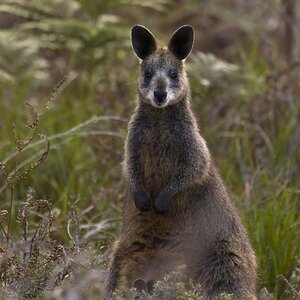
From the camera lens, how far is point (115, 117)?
7035 mm

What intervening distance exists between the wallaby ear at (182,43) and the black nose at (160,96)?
0.44 metres

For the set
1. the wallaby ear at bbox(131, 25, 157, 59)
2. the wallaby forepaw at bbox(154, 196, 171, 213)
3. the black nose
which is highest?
the wallaby ear at bbox(131, 25, 157, 59)

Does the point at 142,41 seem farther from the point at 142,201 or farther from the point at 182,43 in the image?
the point at 142,201

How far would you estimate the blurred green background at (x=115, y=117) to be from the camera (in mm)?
6504

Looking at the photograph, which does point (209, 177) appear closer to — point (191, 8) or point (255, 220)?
point (255, 220)

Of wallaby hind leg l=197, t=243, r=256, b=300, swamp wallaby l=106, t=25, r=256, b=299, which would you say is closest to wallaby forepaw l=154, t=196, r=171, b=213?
swamp wallaby l=106, t=25, r=256, b=299

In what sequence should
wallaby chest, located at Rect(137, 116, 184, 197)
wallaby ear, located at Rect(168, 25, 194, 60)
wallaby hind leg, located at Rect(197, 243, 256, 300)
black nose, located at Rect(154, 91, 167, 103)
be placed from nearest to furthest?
1. wallaby hind leg, located at Rect(197, 243, 256, 300)
2. black nose, located at Rect(154, 91, 167, 103)
3. wallaby chest, located at Rect(137, 116, 184, 197)
4. wallaby ear, located at Rect(168, 25, 194, 60)

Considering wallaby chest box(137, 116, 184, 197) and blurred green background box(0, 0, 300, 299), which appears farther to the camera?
blurred green background box(0, 0, 300, 299)

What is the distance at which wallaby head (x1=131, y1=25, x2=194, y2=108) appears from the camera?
5.46m

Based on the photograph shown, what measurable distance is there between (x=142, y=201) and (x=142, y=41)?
1073 mm

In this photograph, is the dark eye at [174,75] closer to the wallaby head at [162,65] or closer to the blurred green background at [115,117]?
the wallaby head at [162,65]

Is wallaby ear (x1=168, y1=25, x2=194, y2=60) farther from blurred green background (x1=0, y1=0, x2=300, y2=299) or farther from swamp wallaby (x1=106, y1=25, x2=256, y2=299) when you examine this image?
blurred green background (x1=0, y1=0, x2=300, y2=299)

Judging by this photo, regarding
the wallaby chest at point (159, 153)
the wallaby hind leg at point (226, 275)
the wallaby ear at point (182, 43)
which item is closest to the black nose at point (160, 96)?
the wallaby chest at point (159, 153)

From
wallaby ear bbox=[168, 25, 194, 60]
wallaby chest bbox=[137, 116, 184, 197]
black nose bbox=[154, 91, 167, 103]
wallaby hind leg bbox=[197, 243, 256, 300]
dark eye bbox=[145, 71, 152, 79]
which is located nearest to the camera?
wallaby hind leg bbox=[197, 243, 256, 300]
